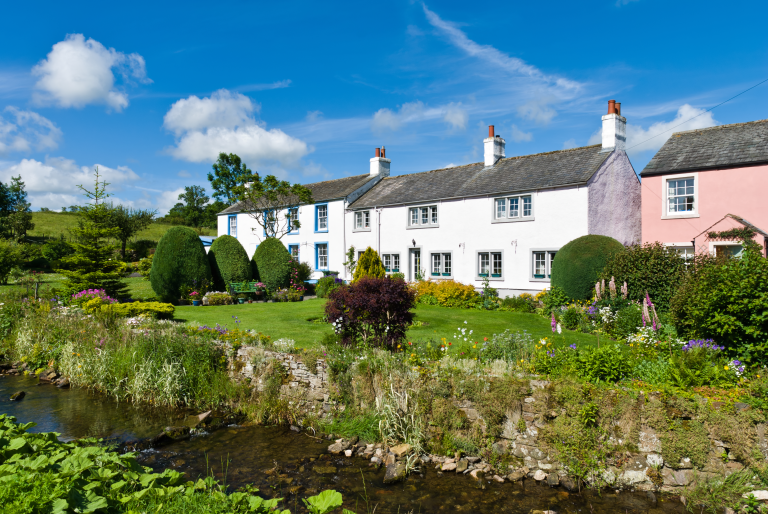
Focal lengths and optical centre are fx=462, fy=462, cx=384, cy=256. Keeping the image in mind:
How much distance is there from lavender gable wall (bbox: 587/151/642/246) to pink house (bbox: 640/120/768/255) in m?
1.25

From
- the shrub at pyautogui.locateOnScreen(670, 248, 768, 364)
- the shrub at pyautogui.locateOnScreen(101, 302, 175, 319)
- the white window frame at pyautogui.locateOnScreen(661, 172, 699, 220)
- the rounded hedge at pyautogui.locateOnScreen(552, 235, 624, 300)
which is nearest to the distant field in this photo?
the shrub at pyautogui.locateOnScreen(101, 302, 175, 319)

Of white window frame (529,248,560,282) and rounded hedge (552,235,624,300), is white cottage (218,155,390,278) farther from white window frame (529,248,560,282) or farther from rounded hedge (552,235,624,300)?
rounded hedge (552,235,624,300)

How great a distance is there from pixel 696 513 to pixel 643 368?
2.29 meters

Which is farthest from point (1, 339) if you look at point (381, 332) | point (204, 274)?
point (381, 332)

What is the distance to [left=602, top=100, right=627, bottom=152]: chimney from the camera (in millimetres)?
20750

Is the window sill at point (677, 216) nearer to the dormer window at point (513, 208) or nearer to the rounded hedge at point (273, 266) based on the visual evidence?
the dormer window at point (513, 208)

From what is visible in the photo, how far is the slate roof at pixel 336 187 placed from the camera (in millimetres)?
30438

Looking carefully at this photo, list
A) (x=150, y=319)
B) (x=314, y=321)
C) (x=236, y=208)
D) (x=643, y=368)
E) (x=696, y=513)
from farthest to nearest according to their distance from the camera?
(x=236, y=208)
(x=314, y=321)
(x=150, y=319)
(x=643, y=368)
(x=696, y=513)

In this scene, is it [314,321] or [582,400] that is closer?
[582,400]

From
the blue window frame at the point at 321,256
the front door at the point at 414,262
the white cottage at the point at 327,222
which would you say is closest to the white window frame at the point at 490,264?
the front door at the point at 414,262

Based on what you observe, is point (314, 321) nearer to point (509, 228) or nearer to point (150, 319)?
point (150, 319)

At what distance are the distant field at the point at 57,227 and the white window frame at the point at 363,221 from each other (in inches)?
1194

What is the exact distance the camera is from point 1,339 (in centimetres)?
1322

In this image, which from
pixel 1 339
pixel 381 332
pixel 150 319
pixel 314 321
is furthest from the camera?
pixel 314 321
